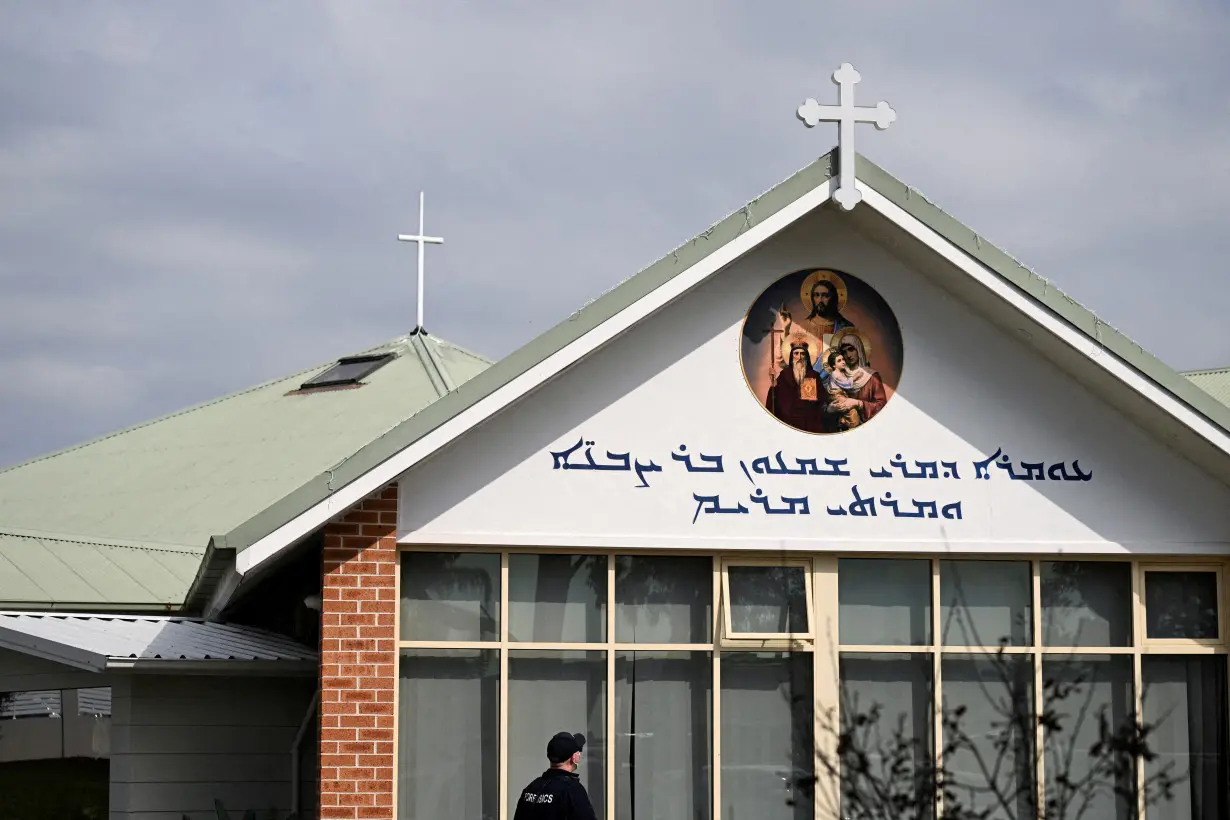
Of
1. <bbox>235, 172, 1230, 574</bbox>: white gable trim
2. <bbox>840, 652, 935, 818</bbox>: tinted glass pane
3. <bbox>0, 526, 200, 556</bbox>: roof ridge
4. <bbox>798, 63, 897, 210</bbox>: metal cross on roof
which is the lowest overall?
<bbox>840, 652, 935, 818</bbox>: tinted glass pane

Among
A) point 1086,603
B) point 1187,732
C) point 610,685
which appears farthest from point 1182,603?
point 610,685

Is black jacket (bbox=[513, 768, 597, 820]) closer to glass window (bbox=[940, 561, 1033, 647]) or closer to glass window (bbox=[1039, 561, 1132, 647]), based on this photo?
glass window (bbox=[940, 561, 1033, 647])

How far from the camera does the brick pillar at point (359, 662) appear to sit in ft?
37.5

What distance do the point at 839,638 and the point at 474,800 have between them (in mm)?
2589

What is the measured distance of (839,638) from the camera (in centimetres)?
1221

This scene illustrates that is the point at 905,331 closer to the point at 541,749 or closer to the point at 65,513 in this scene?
the point at 541,749

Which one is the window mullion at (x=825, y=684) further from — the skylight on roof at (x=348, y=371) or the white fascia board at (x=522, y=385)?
the skylight on roof at (x=348, y=371)

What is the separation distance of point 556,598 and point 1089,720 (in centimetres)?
365

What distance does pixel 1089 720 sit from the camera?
1238 centimetres

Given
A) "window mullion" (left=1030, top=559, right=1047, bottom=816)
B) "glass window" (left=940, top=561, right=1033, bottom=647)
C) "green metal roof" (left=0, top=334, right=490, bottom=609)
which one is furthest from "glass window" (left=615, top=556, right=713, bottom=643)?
"green metal roof" (left=0, top=334, right=490, bottom=609)

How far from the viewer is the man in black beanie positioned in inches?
400

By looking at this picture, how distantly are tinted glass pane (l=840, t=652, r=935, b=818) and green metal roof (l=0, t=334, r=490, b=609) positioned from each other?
739cm

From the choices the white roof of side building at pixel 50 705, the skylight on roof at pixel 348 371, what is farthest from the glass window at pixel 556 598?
the white roof of side building at pixel 50 705

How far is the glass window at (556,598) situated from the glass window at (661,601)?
0.14 meters
